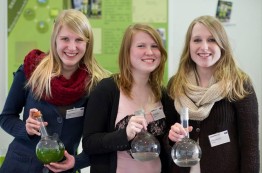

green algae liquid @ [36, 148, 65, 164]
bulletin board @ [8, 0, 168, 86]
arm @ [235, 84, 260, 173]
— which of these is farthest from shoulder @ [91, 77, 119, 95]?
bulletin board @ [8, 0, 168, 86]

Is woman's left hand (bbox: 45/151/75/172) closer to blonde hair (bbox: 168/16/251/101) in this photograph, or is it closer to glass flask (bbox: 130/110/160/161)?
glass flask (bbox: 130/110/160/161)

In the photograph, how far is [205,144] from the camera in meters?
1.72

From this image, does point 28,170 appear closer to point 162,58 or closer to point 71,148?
point 71,148

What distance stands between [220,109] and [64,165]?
2.81 ft

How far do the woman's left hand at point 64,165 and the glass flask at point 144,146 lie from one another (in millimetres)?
439

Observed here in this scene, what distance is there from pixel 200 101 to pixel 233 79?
8.2 inches

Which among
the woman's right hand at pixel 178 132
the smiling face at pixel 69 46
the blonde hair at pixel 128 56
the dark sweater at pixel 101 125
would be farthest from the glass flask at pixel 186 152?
the smiling face at pixel 69 46

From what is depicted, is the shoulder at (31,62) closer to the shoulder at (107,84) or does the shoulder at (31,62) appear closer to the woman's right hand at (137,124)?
the shoulder at (107,84)

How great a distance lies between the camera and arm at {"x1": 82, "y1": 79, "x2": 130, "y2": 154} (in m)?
1.65

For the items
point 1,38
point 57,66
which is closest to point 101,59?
point 1,38

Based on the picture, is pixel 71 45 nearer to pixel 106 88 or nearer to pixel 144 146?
pixel 106 88

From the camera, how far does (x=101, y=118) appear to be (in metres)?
1.72

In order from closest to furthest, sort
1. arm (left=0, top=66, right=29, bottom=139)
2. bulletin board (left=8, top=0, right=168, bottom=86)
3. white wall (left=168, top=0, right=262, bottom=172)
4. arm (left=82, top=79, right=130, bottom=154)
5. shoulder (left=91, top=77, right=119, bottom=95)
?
arm (left=82, top=79, right=130, bottom=154) < shoulder (left=91, top=77, right=119, bottom=95) < arm (left=0, top=66, right=29, bottom=139) < bulletin board (left=8, top=0, right=168, bottom=86) < white wall (left=168, top=0, right=262, bottom=172)

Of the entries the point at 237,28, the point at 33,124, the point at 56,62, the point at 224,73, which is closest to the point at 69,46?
the point at 56,62
